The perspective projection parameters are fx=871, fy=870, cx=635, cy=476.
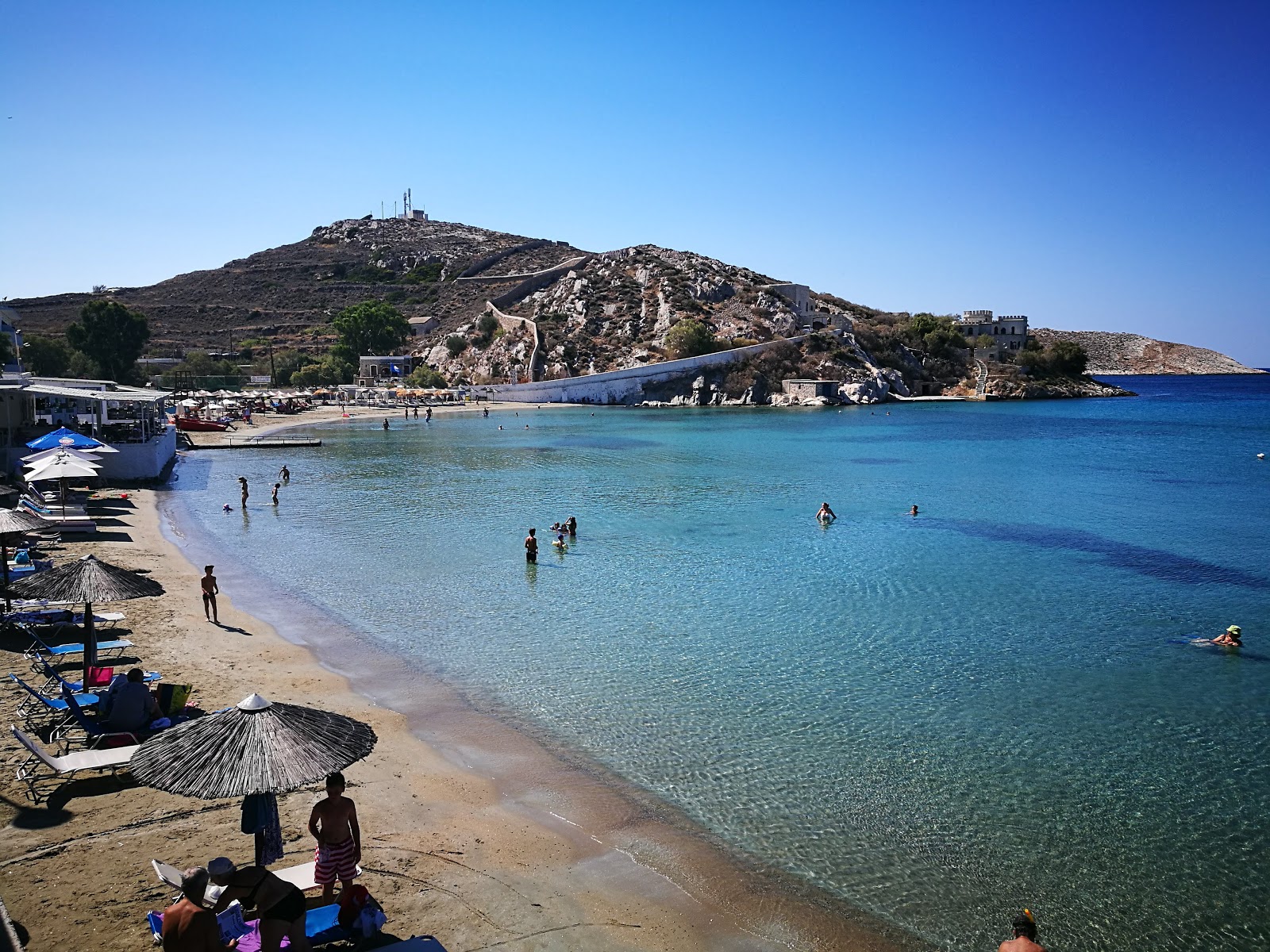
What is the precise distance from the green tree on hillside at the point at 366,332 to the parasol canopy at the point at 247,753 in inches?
4059

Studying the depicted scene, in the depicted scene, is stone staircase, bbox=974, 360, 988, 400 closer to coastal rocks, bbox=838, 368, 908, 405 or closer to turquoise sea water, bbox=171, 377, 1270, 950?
coastal rocks, bbox=838, 368, 908, 405

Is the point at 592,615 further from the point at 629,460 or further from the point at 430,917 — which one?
the point at 629,460

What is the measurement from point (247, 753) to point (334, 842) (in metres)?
1.14

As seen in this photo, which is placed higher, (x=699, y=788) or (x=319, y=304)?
(x=319, y=304)

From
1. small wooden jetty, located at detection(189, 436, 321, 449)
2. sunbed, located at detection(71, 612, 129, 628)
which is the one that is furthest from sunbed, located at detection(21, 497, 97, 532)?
small wooden jetty, located at detection(189, 436, 321, 449)

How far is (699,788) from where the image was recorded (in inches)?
451

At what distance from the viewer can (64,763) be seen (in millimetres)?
9805

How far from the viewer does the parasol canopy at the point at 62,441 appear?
2953 cm

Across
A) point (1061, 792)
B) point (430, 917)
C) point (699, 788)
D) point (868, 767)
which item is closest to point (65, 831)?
point (430, 917)

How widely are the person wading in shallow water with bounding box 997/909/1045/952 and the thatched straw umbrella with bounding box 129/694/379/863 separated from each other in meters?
5.80

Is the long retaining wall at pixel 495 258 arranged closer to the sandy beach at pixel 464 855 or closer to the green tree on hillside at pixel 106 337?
the green tree on hillside at pixel 106 337

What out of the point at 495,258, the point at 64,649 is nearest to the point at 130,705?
the point at 64,649

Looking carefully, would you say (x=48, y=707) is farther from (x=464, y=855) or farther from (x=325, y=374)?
(x=325, y=374)

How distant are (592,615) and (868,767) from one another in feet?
28.6
